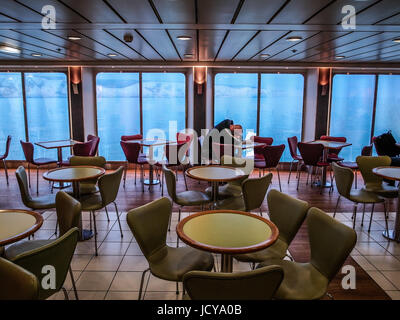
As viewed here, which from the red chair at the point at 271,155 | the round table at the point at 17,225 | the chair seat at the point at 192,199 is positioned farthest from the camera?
the red chair at the point at 271,155

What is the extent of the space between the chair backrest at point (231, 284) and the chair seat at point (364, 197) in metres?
2.88

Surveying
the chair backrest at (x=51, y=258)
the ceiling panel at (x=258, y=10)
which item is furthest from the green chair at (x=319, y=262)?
the ceiling panel at (x=258, y=10)

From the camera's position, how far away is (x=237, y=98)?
8430 millimetres

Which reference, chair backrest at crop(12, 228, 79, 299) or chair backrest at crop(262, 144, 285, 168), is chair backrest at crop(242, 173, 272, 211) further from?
chair backrest at crop(262, 144, 285, 168)

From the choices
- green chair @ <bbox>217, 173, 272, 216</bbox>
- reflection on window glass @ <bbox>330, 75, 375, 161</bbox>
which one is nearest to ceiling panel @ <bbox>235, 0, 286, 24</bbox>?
green chair @ <bbox>217, 173, 272, 216</bbox>

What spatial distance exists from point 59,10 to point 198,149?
203 inches

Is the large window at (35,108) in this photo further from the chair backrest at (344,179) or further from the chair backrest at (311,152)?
the chair backrest at (344,179)

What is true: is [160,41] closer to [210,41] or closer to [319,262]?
[210,41]

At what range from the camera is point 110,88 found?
838 centimetres

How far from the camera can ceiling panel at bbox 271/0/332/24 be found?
2852 mm

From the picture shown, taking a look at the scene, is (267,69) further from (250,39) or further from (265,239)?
(265,239)

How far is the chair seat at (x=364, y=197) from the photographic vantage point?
4.05 m

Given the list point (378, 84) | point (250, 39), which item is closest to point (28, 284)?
point (250, 39)

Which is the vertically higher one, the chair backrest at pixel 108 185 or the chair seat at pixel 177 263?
the chair backrest at pixel 108 185
